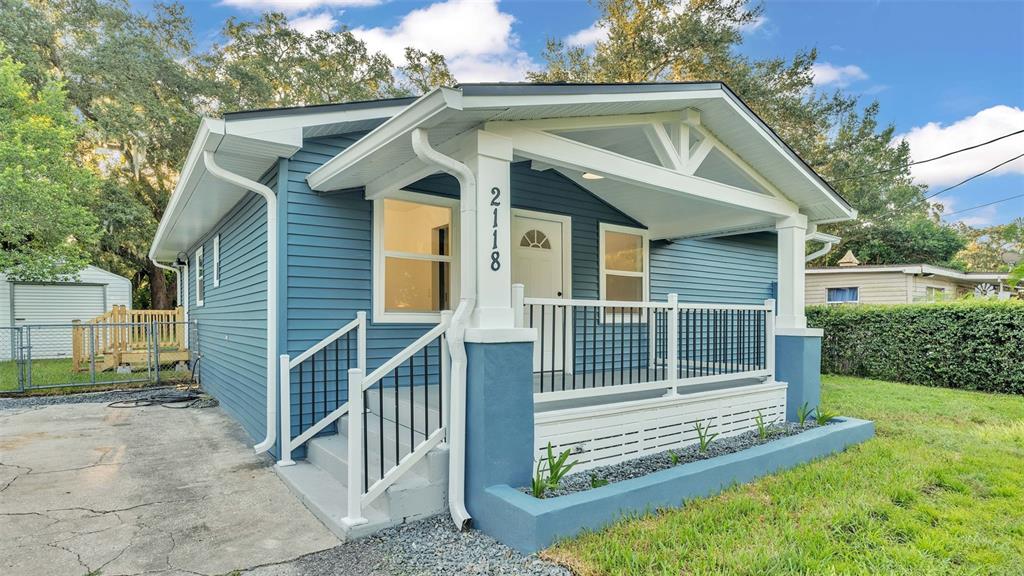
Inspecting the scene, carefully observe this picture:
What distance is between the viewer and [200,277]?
30.6ft

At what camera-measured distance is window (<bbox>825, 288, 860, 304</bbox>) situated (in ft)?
50.4

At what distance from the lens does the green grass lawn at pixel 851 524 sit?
260 centimetres

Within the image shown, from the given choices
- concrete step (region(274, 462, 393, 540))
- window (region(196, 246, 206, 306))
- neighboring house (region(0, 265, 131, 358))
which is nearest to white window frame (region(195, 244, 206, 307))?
window (region(196, 246, 206, 306))

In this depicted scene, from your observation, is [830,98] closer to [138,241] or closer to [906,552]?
[906,552]

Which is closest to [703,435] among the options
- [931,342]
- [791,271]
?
[791,271]

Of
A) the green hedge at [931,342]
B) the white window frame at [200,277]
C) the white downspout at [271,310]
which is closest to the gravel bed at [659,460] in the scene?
the white downspout at [271,310]

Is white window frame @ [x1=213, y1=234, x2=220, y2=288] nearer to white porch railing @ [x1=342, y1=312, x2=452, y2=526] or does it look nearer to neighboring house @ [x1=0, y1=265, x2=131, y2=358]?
white porch railing @ [x1=342, y1=312, x2=452, y2=526]

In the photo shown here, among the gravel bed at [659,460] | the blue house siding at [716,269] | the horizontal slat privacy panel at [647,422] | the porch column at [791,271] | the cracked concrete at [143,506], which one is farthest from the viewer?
the blue house siding at [716,269]

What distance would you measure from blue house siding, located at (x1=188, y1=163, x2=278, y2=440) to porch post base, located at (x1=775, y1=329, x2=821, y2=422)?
5.16m

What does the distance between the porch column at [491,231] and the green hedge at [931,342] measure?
8928mm

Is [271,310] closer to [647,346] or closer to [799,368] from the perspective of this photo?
[647,346]

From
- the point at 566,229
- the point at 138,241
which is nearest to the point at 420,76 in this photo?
the point at 138,241

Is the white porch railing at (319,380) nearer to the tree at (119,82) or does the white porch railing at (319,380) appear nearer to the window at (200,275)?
the window at (200,275)

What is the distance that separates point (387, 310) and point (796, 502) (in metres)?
3.56
